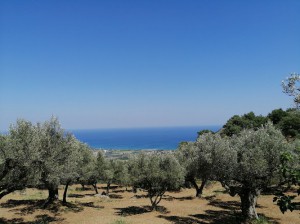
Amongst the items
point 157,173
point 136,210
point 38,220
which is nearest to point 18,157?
point 38,220

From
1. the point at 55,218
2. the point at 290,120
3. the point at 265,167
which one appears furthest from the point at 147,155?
the point at 290,120

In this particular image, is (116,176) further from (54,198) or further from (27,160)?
(27,160)

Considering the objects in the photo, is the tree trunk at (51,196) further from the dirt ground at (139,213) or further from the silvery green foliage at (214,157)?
the silvery green foliage at (214,157)

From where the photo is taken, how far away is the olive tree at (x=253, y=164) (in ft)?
93.3

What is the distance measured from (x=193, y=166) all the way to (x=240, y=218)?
385 inches

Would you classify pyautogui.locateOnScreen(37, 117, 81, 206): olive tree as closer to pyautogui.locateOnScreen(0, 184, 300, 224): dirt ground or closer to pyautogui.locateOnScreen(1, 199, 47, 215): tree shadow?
pyautogui.locateOnScreen(0, 184, 300, 224): dirt ground

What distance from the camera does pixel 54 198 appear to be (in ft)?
140

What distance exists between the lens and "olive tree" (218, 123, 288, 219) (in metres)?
28.4

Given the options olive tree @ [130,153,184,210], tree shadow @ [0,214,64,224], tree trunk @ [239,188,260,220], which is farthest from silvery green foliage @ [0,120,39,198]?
tree trunk @ [239,188,260,220]

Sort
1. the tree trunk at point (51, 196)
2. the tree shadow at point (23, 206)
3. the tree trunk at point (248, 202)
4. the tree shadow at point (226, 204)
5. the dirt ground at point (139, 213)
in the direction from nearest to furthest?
1. the tree trunk at point (248, 202)
2. the dirt ground at point (139, 213)
3. the tree shadow at point (23, 206)
4. the tree trunk at point (51, 196)
5. the tree shadow at point (226, 204)

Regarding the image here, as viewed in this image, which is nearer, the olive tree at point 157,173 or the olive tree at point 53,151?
the olive tree at point 53,151

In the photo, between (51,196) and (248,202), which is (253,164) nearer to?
(248,202)

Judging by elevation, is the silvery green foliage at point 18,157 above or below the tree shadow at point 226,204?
above

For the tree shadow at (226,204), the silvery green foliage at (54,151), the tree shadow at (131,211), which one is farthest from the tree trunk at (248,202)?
the silvery green foliage at (54,151)
